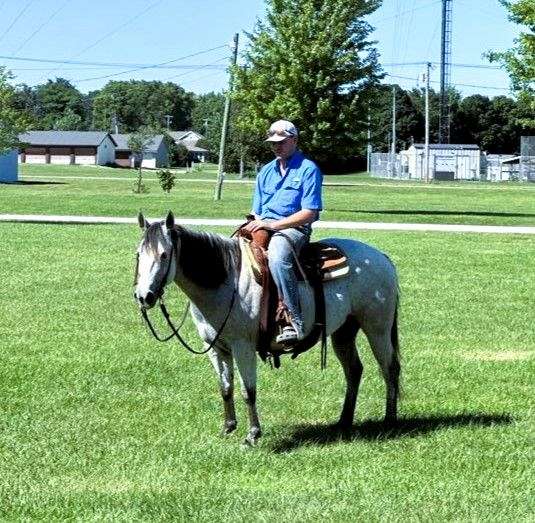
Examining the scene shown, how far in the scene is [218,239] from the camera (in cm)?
766

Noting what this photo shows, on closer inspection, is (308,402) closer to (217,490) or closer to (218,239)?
(218,239)

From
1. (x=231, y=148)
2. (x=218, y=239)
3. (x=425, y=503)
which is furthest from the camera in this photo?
(x=231, y=148)

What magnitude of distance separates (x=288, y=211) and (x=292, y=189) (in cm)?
16

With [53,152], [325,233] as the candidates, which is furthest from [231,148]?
[325,233]

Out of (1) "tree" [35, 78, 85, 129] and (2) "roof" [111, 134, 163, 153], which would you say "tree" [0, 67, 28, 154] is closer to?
(2) "roof" [111, 134, 163, 153]

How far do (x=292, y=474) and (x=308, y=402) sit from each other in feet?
7.82

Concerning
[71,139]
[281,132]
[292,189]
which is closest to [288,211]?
[292,189]

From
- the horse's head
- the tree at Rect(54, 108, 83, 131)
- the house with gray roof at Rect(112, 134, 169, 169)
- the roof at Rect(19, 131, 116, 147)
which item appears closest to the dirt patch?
the horse's head

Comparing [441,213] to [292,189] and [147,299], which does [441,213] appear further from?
[147,299]

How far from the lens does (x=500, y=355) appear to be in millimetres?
11680

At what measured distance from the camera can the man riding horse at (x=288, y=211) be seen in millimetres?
7691

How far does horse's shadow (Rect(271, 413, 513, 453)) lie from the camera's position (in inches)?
311

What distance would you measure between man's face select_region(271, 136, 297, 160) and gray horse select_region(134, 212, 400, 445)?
0.69 meters

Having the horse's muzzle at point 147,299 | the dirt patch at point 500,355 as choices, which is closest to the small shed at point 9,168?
the dirt patch at point 500,355
